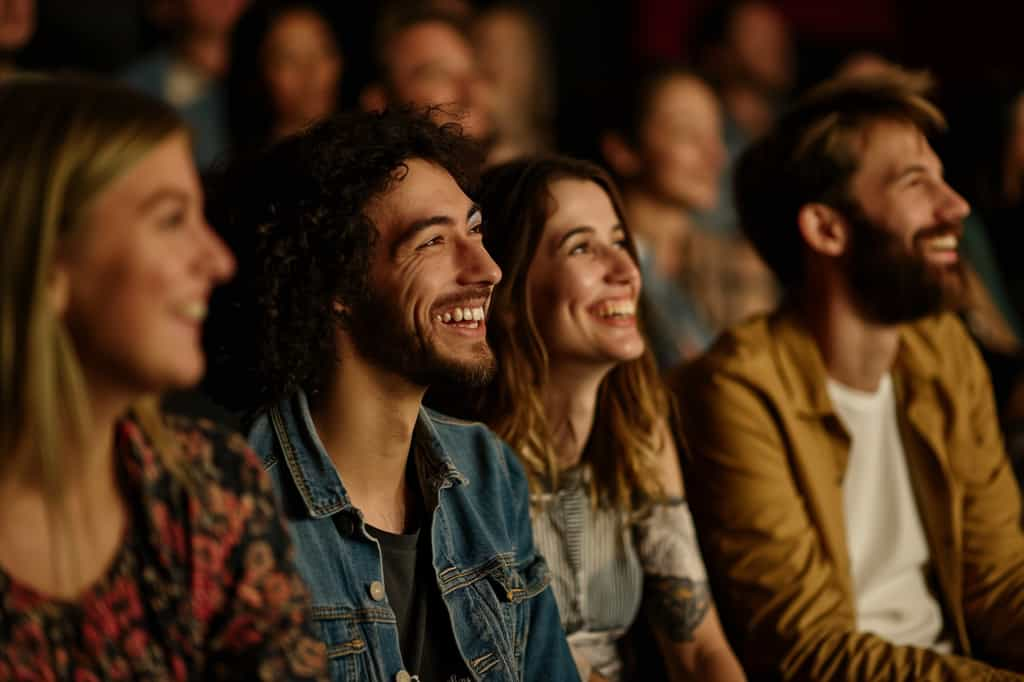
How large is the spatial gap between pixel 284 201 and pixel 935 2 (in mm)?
5225

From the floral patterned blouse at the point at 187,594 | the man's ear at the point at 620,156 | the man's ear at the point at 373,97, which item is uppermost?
the man's ear at the point at 373,97

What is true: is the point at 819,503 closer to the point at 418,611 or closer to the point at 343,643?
the point at 418,611

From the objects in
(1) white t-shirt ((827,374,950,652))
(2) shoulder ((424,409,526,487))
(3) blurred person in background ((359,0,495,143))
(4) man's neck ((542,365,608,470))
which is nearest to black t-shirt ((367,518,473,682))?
(2) shoulder ((424,409,526,487))

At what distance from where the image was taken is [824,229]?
2209mm

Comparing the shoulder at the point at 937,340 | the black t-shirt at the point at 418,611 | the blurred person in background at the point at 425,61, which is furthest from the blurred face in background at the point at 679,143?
the black t-shirt at the point at 418,611

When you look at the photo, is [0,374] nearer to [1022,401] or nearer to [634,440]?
[634,440]

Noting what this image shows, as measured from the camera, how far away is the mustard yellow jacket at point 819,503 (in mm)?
1833

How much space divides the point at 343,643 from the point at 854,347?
3.98ft

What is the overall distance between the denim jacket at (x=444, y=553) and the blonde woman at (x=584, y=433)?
0.56 feet

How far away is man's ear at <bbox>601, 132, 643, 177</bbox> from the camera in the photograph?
3504mm

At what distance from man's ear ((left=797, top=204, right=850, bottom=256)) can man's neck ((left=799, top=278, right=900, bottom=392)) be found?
0.33ft

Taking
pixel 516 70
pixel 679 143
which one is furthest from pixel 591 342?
pixel 516 70

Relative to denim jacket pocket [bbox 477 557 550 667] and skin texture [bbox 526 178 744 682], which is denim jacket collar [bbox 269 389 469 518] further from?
skin texture [bbox 526 178 744 682]

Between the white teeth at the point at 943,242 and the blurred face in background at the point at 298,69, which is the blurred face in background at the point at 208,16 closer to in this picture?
the blurred face in background at the point at 298,69
